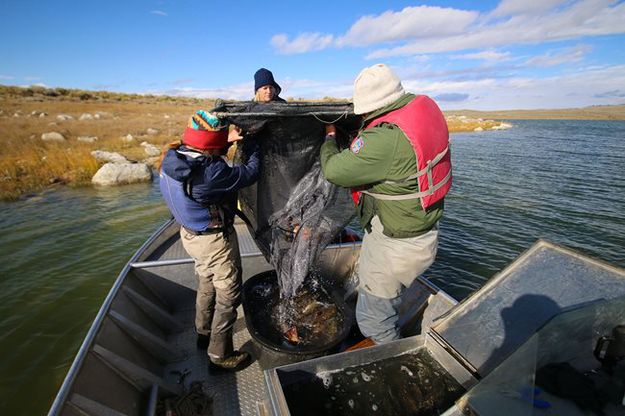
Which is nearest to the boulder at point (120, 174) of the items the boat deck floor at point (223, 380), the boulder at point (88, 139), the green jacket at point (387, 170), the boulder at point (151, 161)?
the boulder at point (151, 161)

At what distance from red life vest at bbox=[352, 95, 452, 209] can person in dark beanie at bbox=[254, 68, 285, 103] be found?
300 cm

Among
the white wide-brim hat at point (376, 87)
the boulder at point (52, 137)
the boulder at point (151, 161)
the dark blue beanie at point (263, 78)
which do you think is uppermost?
the dark blue beanie at point (263, 78)

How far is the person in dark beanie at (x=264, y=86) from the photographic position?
493 centimetres

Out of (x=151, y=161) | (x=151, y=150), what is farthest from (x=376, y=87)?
(x=151, y=150)

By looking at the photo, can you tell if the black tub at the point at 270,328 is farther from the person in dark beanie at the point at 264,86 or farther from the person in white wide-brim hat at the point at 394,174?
the person in dark beanie at the point at 264,86

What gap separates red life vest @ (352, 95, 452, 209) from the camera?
2209mm

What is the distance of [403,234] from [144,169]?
14696 millimetres

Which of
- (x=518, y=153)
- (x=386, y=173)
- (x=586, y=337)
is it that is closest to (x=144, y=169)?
(x=386, y=173)

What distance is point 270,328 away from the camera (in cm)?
375

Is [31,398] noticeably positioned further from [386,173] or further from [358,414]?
[386,173]

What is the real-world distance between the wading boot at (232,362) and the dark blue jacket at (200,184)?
1.48 m

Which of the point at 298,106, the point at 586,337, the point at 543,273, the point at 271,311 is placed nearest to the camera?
the point at 586,337

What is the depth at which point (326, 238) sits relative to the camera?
142 inches

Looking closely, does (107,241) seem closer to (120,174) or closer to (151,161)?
(120,174)
